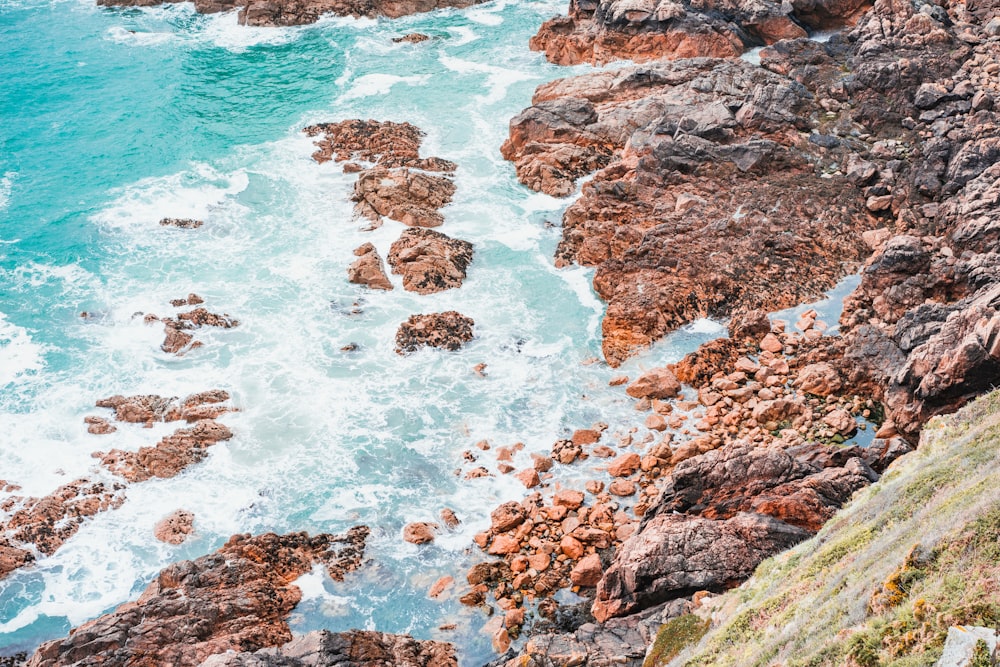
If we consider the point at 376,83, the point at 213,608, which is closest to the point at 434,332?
the point at 213,608

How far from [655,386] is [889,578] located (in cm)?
1526

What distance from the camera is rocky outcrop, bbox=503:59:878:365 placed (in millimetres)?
29844

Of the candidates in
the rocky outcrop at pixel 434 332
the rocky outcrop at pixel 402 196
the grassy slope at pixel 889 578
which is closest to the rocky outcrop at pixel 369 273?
the rocky outcrop at pixel 434 332

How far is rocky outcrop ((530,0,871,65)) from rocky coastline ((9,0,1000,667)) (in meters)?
0.18

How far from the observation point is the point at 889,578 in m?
11.2

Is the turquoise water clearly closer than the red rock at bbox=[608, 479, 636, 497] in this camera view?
No

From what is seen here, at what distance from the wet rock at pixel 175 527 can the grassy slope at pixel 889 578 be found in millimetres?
14761

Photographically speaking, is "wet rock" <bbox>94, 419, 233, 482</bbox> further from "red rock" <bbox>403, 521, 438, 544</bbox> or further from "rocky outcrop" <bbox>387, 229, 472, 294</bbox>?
"rocky outcrop" <bbox>387, 229, 472, 294</bbox>

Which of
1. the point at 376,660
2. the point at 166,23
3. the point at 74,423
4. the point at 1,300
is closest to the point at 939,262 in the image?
the point at 376,660

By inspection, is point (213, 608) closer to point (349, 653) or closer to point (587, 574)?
point (349, 653)

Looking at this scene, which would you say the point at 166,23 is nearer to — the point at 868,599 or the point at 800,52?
the point at 800,52

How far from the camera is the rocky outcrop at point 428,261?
3317cm

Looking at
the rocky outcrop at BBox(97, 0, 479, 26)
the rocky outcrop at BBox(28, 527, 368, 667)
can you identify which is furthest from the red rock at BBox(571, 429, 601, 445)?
the rocky outcrop at BBox(97, 0, 479, 26)

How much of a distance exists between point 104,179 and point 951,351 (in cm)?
4125
